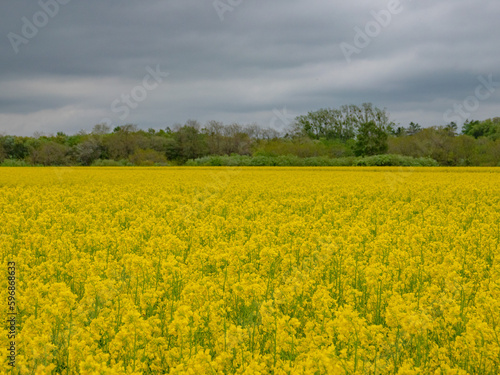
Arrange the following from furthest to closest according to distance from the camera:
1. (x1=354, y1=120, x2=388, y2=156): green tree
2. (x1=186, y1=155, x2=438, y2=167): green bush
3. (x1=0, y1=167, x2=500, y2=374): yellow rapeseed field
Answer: (x1=354, y1=120, x2=388, y2=156): green tree
(x1=186, y1=155, x2=438, y2=167): green bush
(x1=0, y1=167, x2=500, y2=374): yellow rapeseed field

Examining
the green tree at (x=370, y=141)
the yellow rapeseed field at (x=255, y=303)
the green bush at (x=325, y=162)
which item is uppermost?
the green tree at (x=370, y=141)

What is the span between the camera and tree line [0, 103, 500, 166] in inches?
2749

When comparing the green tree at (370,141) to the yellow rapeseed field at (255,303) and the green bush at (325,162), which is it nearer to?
the green bush at (325,162)

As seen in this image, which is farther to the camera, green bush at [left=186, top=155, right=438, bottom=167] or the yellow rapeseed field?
green bush at [left=186, top=155, right=438, bottom=167]

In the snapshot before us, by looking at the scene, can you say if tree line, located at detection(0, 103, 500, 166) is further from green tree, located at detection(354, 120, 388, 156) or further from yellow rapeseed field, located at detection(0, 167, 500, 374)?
yellow rapeseed field, located at detection(0, 167, 500, 374)

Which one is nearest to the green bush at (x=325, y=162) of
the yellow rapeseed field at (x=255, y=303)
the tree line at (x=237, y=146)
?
the tree line at (x=237, y=146)

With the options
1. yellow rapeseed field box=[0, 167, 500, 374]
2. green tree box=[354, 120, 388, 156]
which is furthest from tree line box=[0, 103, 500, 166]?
yellow rapeseed field box=[0, 167, 500, 374]

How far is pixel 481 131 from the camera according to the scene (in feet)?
336

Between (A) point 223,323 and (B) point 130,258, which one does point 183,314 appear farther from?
(B) point 130,258

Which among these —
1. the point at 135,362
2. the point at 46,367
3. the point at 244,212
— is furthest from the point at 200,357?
the point at 244,212

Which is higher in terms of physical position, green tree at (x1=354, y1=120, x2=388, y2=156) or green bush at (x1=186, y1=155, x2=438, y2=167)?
green tree at (x1=354, y1=120, x2=388, y2=156)

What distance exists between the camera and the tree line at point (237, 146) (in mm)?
69812

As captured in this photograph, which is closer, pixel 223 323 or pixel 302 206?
pixel 223 323

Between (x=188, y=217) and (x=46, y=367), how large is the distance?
8.71 m
